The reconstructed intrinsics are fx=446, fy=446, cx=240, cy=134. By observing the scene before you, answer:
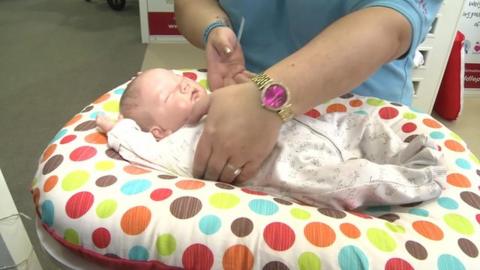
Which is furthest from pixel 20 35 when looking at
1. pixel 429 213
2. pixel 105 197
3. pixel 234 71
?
pixel 429 213

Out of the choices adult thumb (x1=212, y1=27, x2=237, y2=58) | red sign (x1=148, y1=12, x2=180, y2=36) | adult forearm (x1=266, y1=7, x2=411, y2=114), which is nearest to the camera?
adult forearm (x1=266, y1=7, x2=411, y2=114)

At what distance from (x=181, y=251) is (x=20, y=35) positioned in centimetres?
272

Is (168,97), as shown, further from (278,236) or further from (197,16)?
(278,236)

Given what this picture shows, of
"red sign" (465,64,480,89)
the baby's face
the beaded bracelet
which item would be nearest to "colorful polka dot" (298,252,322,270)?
the baby's face

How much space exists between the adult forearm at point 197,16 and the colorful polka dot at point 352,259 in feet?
1.97

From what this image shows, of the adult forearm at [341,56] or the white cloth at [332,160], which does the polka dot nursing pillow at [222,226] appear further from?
the adult forearm at [341,56]

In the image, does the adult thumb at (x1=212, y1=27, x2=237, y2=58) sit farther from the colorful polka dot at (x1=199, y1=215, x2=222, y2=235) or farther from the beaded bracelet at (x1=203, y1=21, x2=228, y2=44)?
the colorful polka dot at (x1=199, y1=215, x2=222, y2=235)

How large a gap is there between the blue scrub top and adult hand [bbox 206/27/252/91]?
46mm

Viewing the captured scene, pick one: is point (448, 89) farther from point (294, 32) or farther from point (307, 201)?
point (307, 201)

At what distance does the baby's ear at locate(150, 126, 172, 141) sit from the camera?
94cm

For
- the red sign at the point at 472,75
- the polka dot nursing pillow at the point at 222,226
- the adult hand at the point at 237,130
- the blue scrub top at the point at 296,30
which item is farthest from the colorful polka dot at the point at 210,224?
the red sign at the point at 472,75

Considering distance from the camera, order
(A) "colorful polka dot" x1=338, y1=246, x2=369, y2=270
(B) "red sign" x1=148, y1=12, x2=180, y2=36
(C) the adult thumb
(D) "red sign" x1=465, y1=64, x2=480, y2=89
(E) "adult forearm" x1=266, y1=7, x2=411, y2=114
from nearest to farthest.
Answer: (A) "colorful polka dot" x1=338, y1=246, x2=369, y2=270, (E) "adult forearm" x1=266, y1=7, x2=411, y2=114, (C) the adult thumb, (D) "red sign" x1=465, y1=64, x2=480, y2=89, (B) "red sign" x1=148, y1=12, x2=180, y2=36

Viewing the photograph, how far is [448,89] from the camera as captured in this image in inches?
83.6

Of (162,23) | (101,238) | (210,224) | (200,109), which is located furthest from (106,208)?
(162,23)
